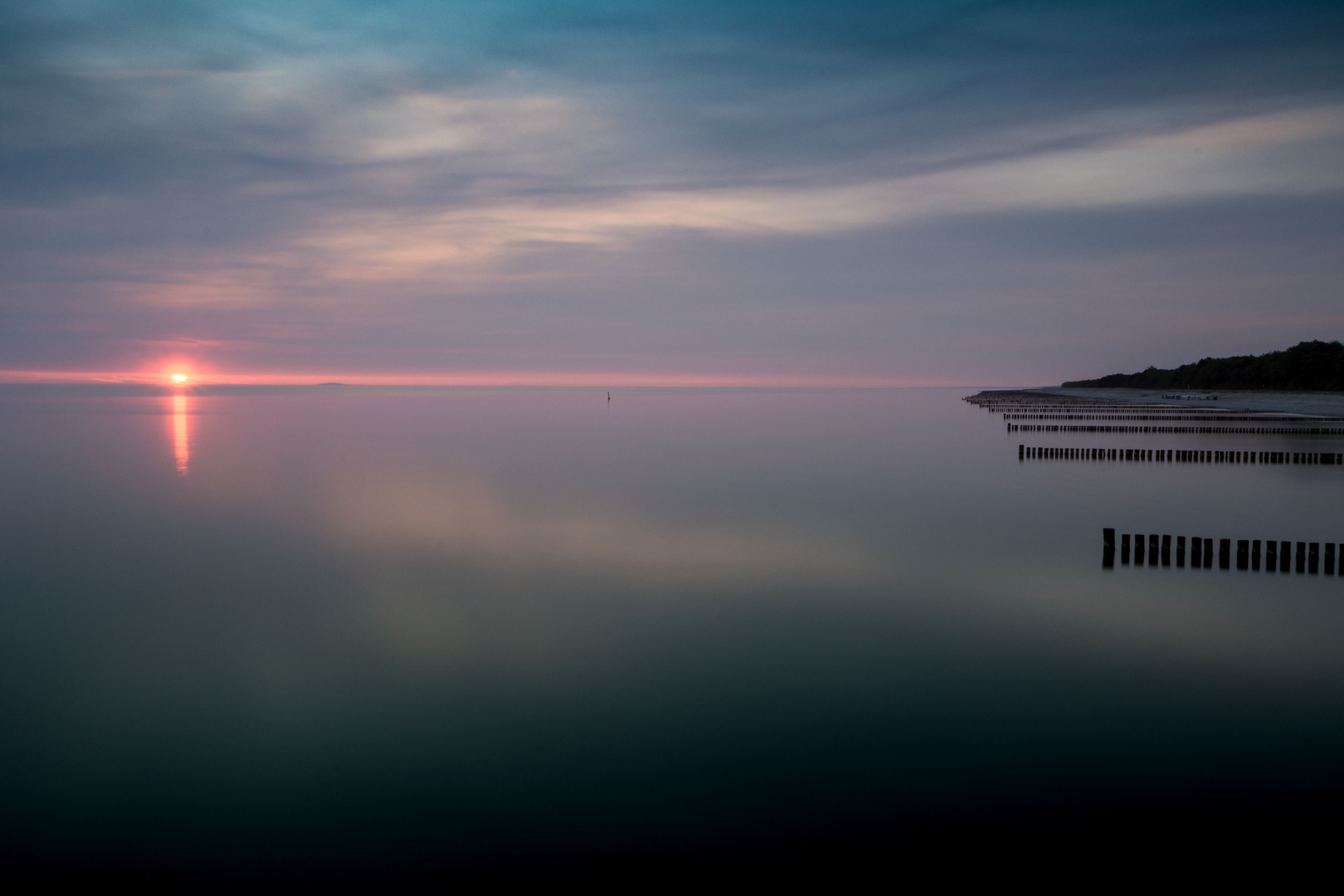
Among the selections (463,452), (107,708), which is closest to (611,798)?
(107,708)

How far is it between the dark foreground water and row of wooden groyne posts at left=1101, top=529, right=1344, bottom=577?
562mm

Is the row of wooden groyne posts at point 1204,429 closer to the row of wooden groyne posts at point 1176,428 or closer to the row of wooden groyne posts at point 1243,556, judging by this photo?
the row of wooden groyne posts at point 1176,428

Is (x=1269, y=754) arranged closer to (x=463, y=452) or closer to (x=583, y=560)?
(x=583, y=560)

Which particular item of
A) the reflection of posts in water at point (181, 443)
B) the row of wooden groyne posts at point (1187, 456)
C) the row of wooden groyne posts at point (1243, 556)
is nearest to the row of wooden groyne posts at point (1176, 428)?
the row of wooden groyne posts at point (1187, 456)

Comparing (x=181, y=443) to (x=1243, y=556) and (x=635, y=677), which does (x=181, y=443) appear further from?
(x=1243, y=556)

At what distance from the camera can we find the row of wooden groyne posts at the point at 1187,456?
42.9 metres

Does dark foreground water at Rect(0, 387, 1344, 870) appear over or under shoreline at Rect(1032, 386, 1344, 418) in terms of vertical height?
under

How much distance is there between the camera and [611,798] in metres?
10.2

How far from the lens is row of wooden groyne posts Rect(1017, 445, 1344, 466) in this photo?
4288cm

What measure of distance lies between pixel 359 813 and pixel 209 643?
8310 mm

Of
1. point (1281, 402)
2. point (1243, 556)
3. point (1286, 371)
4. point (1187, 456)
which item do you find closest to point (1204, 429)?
point (1187, 456)

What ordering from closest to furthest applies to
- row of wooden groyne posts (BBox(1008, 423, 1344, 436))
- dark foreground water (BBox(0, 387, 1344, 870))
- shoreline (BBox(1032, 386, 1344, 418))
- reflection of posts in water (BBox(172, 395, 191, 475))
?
1. dark foreground water (BBox(0, 387, 1344, 870))
2. reflection of posts in water (BBox(172, 395, 191, 475))
3. row of wooden groyne posts (BBox(1008, 423, 1344, 436))
4. shoreline (BBox(1032, 386, 1344, 418))

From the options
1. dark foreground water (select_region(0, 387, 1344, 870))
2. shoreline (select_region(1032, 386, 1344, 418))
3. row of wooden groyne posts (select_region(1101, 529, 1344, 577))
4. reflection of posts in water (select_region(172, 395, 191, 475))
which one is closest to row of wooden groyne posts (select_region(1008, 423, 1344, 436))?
shoreline (select_region(1032, 386, 1344, 418))

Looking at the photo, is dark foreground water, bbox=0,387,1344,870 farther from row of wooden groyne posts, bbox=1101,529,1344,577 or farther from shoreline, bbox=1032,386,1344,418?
shoreline, bbox=1032,386,1344,418
